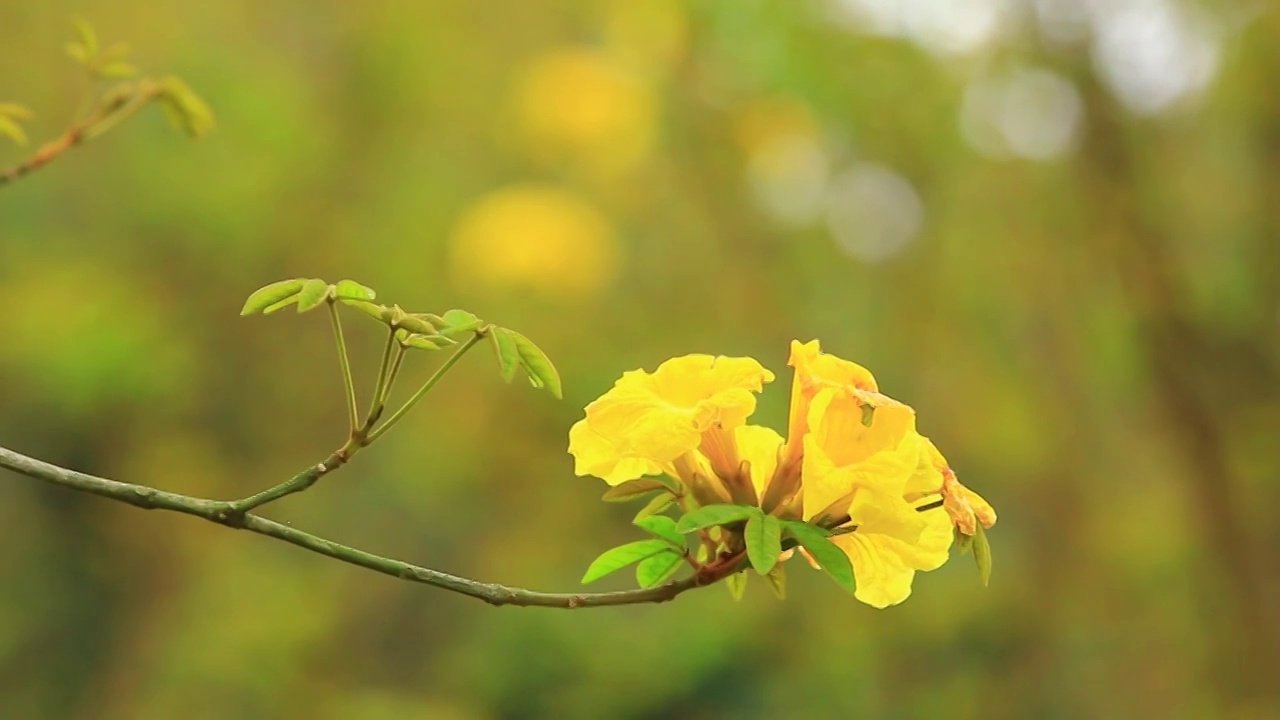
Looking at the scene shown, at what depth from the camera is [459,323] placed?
337 mm

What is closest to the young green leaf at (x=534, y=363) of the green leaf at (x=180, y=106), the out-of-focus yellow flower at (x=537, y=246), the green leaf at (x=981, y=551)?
the green leaf at (x=981, y=551)

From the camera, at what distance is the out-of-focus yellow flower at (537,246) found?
2.00 m

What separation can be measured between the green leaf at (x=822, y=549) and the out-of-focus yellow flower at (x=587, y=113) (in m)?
1.60

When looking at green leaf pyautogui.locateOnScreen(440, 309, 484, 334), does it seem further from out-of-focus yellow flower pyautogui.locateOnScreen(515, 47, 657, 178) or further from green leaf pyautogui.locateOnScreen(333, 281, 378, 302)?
out-of-focus yellow flower pyautogui.locateOnScreen(515, 47, 657, 178)

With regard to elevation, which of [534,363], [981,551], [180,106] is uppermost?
[180,106]

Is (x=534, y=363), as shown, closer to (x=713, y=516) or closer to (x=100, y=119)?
(x=713, y=516)

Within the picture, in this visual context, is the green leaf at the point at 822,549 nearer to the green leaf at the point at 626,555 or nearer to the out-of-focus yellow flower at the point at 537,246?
the green leaf at the point at 626,555

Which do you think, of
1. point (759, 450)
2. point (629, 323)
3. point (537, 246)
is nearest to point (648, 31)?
point (537, 246)

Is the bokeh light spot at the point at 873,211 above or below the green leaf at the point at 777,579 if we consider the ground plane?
above

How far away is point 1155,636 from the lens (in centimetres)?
192

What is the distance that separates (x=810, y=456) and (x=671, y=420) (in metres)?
0.04

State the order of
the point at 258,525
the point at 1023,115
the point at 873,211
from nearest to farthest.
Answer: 1. the point at 258,525
2. the point at 1023,115
3. the point at 873,211

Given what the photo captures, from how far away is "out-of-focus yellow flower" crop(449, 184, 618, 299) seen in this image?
1996mm

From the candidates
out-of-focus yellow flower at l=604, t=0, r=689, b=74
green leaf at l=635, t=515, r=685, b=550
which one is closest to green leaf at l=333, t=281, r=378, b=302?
green leaf at l=635, t=515, r=685, b=550
